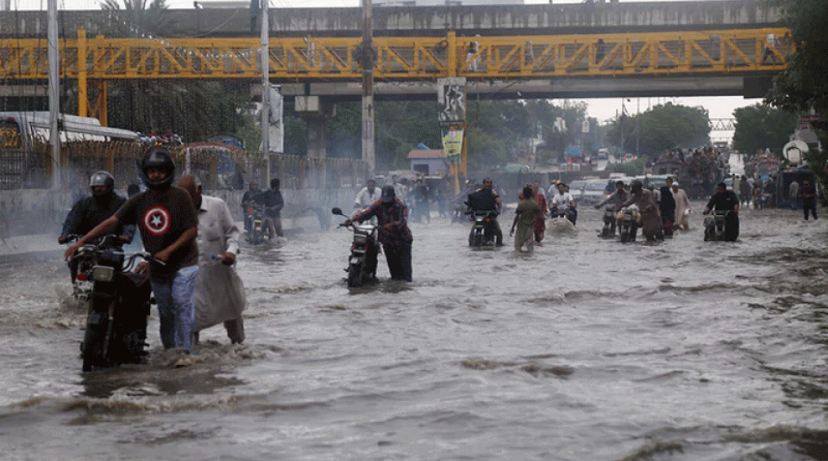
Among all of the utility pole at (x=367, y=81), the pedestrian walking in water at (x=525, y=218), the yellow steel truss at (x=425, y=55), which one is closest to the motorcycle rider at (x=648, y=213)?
the pedestrian walking in water at (x=525, y=218)

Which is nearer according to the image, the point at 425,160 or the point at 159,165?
the point at 159,165

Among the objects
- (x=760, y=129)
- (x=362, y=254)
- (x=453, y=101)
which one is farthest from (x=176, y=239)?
(x=760, y=129)

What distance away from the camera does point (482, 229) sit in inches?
1093

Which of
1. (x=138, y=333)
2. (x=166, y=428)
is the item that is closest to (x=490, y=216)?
(x=138, y=333)

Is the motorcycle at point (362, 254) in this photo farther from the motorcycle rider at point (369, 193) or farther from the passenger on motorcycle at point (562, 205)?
the passenger on motorcycle at point (562, 205)

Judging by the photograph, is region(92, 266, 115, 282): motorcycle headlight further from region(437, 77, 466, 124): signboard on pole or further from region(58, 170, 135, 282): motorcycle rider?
region(437, 77, 466, 124): signboard on pole

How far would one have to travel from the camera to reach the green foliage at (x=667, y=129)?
156 m

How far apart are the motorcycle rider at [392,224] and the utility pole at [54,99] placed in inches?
476

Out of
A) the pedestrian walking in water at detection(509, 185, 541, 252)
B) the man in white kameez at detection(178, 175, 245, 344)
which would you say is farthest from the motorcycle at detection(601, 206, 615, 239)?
the man in white kameez at detection(178, 175, 245, 344)

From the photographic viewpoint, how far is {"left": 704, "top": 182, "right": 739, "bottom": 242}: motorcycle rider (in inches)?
1142

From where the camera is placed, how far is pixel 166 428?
24.5 feet

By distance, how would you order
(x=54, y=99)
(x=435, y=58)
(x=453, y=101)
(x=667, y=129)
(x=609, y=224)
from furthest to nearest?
(x=667, y=129) < (x=435, y=58) < (x=453, y=101) < (x=609, y=224) < (x=54, y=99)

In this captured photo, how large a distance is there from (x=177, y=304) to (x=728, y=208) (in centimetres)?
2144

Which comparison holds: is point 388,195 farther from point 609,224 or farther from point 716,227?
point 609,224
